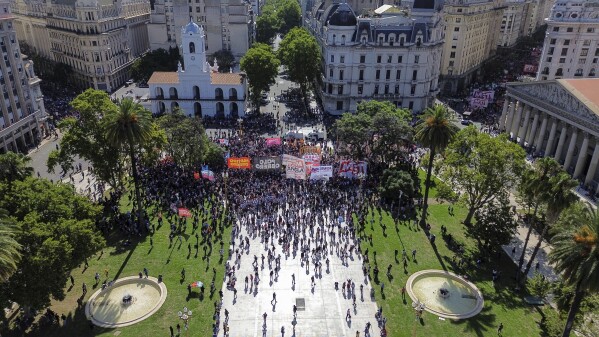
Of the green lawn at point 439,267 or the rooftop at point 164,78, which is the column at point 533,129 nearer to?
the green lawn at point 439,267

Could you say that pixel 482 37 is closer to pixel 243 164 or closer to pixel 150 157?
pixel 243 164

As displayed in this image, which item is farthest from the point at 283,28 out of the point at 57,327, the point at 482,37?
the point at 57,327

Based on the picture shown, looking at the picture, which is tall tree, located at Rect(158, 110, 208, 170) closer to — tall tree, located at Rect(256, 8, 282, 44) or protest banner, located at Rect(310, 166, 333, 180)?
protest banner, located at Rect(310, 166, 333, 180)

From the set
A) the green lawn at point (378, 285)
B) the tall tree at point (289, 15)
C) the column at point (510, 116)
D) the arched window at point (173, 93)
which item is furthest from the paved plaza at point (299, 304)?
the tall tree at point (289, 15)

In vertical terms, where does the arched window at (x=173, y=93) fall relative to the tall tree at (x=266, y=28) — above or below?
below

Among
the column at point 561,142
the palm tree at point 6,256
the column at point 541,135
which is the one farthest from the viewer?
the column at point 541,135

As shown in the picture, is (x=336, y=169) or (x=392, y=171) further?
(x=336, y=169)
